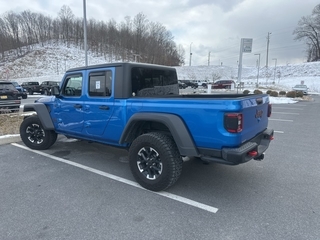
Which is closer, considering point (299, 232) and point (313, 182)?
point (299, 232)

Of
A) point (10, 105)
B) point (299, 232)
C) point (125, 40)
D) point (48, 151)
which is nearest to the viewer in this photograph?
point (299, 232)

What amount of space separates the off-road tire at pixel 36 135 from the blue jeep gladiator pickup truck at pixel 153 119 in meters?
0.33

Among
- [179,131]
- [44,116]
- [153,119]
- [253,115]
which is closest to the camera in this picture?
[179,131]

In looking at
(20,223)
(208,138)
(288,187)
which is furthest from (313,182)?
(20,223)

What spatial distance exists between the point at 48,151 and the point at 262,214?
4.66 meters

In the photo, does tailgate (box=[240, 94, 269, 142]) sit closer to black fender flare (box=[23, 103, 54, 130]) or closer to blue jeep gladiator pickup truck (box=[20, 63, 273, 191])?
blue jeep gladiator pickup truck (box=[20, 63, 273, 191])

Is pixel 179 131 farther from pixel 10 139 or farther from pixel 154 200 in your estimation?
pixel 10 139

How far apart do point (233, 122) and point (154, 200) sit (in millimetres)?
1529

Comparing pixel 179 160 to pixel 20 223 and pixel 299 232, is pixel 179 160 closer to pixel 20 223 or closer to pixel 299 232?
pixel 299 232

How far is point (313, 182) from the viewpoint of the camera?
3.73 meters

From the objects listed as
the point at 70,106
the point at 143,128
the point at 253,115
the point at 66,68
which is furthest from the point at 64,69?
the point at 253,115

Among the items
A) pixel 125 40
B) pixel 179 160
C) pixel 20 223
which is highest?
pixel 125 40

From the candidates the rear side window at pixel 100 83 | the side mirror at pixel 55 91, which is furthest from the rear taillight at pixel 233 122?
the side mirror at pixel 55 91

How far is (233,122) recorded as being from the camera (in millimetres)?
2697
